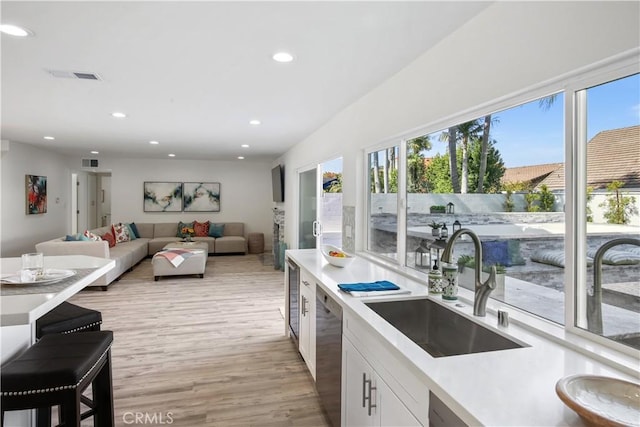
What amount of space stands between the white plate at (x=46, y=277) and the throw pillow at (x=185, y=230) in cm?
690

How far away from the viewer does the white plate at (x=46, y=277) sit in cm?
168

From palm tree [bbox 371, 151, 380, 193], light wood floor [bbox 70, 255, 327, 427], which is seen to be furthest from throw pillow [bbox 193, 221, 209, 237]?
palm tree [bbox 371, 151, 380, 193]

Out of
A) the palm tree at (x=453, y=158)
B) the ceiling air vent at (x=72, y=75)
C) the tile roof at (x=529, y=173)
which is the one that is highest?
the ceiling air vent at (x=72, y=75)

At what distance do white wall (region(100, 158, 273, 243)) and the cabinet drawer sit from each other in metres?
8.17

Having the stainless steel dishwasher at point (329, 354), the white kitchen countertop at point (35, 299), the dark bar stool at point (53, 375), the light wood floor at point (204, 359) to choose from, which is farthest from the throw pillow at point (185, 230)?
the dark bar stool at point (53, 375)

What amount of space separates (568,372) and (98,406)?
2.19 meters

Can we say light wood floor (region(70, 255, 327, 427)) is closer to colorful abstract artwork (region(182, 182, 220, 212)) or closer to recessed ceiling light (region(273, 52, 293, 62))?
recessed ceiling light (region(273, 52, 293, 62))

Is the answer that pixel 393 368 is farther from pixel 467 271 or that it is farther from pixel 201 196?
pixel 201 196

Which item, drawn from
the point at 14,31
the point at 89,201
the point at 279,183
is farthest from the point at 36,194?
the point at 14,31

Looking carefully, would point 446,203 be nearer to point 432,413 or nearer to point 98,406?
point 432,413

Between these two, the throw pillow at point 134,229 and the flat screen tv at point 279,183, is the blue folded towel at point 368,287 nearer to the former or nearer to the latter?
Result: the flat screen tv at point 279,183

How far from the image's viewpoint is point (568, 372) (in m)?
1.14

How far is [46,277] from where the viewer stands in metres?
1.78

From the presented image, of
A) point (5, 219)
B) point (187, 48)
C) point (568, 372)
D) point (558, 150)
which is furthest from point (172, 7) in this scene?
point (5, 219)
